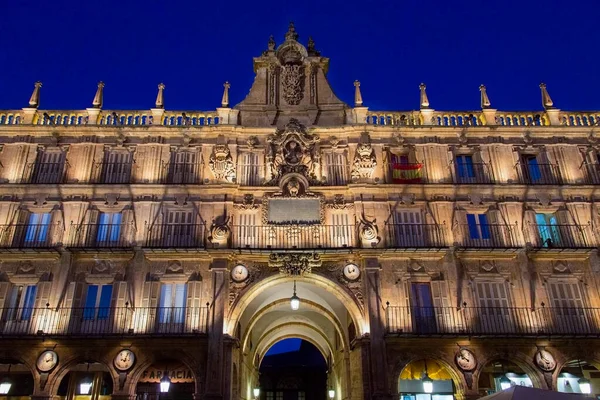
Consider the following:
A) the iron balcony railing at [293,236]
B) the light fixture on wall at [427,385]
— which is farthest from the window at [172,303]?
the light fixture on wall at [427,385]

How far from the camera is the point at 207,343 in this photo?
2316 centimetres

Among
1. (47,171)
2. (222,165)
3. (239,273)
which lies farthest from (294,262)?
(47,171)

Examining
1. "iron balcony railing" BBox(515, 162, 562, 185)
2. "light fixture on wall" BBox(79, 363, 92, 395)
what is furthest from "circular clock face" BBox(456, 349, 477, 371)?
"light fixture on wall" BBox(79, 363, 92, 395)

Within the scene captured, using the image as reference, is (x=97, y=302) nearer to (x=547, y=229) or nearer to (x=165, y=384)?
(x=165, y=384)

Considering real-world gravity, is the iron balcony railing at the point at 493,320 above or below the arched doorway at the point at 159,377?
above

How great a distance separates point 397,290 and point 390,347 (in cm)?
277

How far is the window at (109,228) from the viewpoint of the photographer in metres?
25.5

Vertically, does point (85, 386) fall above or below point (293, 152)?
below

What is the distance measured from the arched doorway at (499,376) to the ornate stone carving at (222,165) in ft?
51.3

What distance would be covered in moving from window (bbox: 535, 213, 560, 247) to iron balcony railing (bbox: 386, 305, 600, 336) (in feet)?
11.0

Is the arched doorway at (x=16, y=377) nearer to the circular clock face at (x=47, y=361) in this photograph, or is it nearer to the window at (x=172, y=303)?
the circular clock face at (x=47, y=361)

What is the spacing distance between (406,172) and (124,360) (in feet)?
54.5

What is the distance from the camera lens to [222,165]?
26.8 meters

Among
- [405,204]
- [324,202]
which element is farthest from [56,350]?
[405,204]
